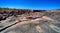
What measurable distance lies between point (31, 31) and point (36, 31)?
0.54 feet

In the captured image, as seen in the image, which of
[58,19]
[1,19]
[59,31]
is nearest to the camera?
[59,31]

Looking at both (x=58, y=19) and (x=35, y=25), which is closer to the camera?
(x=35, y=25)

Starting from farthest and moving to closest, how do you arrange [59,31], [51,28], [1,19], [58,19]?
[1,19] → [58,19] → [51,28] → [59,31]

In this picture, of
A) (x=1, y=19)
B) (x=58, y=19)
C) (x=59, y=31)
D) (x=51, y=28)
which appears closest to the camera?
(x=59, y=31)

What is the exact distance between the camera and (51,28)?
390 centimetres

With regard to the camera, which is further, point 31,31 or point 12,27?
point 12,27

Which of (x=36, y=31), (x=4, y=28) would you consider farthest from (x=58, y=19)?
(x=4, y=28)

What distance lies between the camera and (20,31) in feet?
12.2

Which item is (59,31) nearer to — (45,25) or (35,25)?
(45,25)

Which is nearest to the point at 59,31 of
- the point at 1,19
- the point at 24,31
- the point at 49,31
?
the point at 49,31

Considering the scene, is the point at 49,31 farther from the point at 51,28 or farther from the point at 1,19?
the point at 1,19

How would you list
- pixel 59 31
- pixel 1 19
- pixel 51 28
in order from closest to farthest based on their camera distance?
pixel 59 31
pixel 51 28
pixel 1 19

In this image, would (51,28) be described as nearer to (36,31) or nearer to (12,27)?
(36,31)

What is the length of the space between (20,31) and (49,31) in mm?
955
